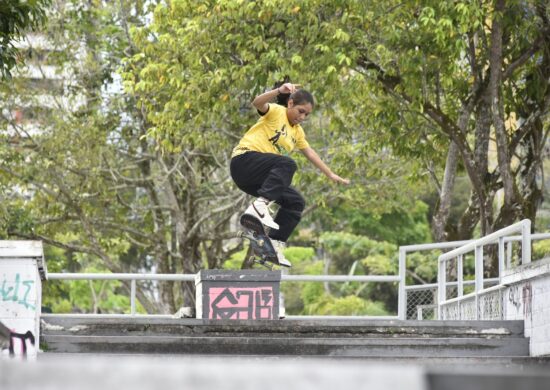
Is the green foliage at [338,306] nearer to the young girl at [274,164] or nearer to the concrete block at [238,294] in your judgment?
the concrete block at [238,294]

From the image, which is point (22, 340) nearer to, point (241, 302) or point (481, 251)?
point (241, 302)

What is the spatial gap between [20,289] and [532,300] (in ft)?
14.1

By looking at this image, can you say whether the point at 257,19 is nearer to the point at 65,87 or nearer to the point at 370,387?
the point at 65,87

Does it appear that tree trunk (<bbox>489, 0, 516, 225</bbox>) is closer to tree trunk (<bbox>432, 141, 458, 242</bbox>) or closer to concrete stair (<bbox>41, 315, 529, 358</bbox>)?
tree trunk (<bbox>432, 141, 458, 242</bbox>)

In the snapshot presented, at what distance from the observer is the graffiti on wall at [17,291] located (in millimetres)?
9078

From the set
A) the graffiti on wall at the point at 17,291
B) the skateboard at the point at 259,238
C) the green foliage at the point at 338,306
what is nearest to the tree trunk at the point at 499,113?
the skateboard at the point at 259,238

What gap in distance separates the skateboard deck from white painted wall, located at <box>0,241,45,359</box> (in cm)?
188

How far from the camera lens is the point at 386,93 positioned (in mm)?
18344

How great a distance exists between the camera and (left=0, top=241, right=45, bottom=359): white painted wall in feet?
29.6

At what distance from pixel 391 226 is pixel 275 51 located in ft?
81.6

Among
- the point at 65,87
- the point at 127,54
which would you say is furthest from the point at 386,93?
the point at 65,87

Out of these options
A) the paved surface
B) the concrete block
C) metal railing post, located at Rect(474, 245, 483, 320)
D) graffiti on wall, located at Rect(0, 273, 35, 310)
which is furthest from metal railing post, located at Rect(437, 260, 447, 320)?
the paved surface

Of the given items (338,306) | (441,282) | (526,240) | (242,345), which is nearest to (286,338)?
(242,345)

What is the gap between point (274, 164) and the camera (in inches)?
398
